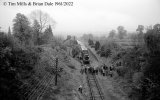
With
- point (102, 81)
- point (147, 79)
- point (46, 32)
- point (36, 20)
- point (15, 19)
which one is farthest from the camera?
point (46, 32)

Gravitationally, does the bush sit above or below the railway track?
above

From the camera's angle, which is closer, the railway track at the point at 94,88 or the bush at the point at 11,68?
the bush at the point at 11,68

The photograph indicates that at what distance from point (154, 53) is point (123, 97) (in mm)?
6872

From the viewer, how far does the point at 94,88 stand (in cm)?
2173

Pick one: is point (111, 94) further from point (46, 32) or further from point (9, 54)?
point (46, 32)

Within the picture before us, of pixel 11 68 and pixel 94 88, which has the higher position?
pixel 11 68

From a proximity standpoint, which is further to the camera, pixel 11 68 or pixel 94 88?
pixel 94 88

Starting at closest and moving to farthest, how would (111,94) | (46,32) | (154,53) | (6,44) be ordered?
(6,44) < (154,53) < (111,94) < (46,32)

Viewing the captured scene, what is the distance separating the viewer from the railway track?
18.9 metres

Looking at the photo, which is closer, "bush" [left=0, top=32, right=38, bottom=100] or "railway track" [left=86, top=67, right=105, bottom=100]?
"bush" [left=0, top=32, right=38, bottom=100]

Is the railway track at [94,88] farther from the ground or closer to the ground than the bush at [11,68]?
closer to the ground

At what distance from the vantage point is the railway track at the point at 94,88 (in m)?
18.9

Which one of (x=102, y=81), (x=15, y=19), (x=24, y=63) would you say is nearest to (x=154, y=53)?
(x=102, y=81)

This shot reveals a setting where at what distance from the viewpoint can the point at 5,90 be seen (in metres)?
12.1
